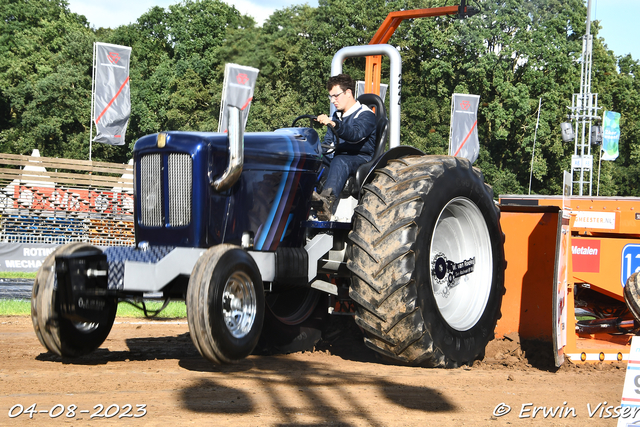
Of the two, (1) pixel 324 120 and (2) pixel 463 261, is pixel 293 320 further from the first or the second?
(1) pixel 324 120

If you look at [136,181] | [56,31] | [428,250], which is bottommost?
[428,250]

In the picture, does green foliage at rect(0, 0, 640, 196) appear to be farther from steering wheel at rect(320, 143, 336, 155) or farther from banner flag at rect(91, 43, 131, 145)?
steering wheel at rect(320, 143, 336, 155)

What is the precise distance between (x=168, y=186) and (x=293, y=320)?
6.14ft

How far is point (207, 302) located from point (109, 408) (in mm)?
803

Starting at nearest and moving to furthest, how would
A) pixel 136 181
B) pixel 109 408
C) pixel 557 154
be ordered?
pixel 109 408
pixel 136 181
pixel 557 154

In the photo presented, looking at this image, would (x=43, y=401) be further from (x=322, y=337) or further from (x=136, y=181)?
(x=322, y=337)

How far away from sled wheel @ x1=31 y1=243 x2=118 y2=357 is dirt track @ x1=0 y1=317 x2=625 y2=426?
15 centimetres

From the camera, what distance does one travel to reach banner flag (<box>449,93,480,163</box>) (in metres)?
28.1

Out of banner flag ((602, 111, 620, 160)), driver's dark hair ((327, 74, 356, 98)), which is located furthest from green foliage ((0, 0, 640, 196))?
driver's dark hair ((327, 74, 356, 98))

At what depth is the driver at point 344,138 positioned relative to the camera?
520 cm

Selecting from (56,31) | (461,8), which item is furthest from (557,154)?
(56,31)

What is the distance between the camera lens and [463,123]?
2838 cm

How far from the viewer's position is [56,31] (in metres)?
45.6

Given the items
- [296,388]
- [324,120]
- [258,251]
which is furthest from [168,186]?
[296,388]
